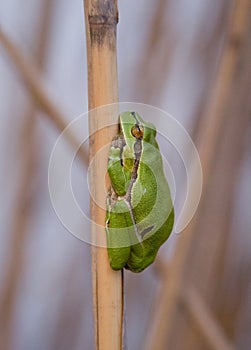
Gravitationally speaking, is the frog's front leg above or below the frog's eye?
below

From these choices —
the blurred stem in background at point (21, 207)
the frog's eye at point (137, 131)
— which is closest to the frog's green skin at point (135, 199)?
the frog's eye at point (137, 131)

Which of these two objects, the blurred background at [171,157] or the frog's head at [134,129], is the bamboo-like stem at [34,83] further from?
the frog's head at [134,129]

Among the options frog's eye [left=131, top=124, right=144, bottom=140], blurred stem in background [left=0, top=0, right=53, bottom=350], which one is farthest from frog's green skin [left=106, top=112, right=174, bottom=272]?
blurred stem in background [left=0, top=0, right=53, bottom=350]

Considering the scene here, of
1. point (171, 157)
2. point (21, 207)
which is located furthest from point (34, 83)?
point (171, 157)

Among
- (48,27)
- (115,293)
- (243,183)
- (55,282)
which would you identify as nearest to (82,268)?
(55,282)

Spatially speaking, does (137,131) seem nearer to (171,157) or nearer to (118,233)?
(118,233)

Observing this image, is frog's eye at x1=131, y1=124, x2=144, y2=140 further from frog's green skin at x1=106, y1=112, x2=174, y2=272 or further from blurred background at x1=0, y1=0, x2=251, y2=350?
blurred background at x1=0, y1=0, x2=251, y2=350

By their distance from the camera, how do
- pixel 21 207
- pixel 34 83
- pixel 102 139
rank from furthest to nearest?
pixel 21 207 → pixel 34 83 → pixel 102 139

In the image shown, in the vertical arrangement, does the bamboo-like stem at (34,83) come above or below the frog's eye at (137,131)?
above
